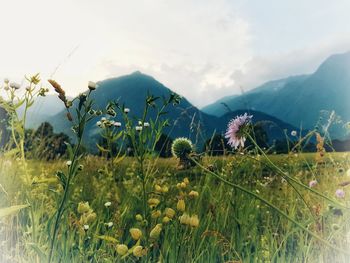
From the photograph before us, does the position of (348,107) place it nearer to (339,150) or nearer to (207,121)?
(339,150)

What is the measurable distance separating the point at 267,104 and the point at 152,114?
86cm

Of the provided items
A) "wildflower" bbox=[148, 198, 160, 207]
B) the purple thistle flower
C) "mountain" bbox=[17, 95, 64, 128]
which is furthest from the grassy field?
"mountain" bbox=[17, 95, 64, 128]

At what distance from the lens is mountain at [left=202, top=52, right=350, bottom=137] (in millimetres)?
2646

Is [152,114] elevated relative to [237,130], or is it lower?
elevated

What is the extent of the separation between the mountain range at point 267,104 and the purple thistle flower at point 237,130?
0.40 meters

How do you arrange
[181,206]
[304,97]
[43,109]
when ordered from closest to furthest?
[181,206] < [43,109] < [304,97]

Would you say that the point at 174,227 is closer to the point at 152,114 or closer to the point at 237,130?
the point at 237,130

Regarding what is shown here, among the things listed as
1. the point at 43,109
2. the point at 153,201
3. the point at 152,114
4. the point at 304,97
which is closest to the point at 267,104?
the point at 304,97

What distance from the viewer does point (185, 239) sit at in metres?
2.11

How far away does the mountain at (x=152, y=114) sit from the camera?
2355 millimetres

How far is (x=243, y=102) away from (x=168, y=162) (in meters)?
0.68

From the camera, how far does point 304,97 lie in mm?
2869

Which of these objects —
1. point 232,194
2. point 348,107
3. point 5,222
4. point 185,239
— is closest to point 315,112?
point 348,107

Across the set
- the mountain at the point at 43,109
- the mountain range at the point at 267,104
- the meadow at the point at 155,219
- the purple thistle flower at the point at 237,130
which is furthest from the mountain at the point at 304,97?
the mountain at the point at 43,109
